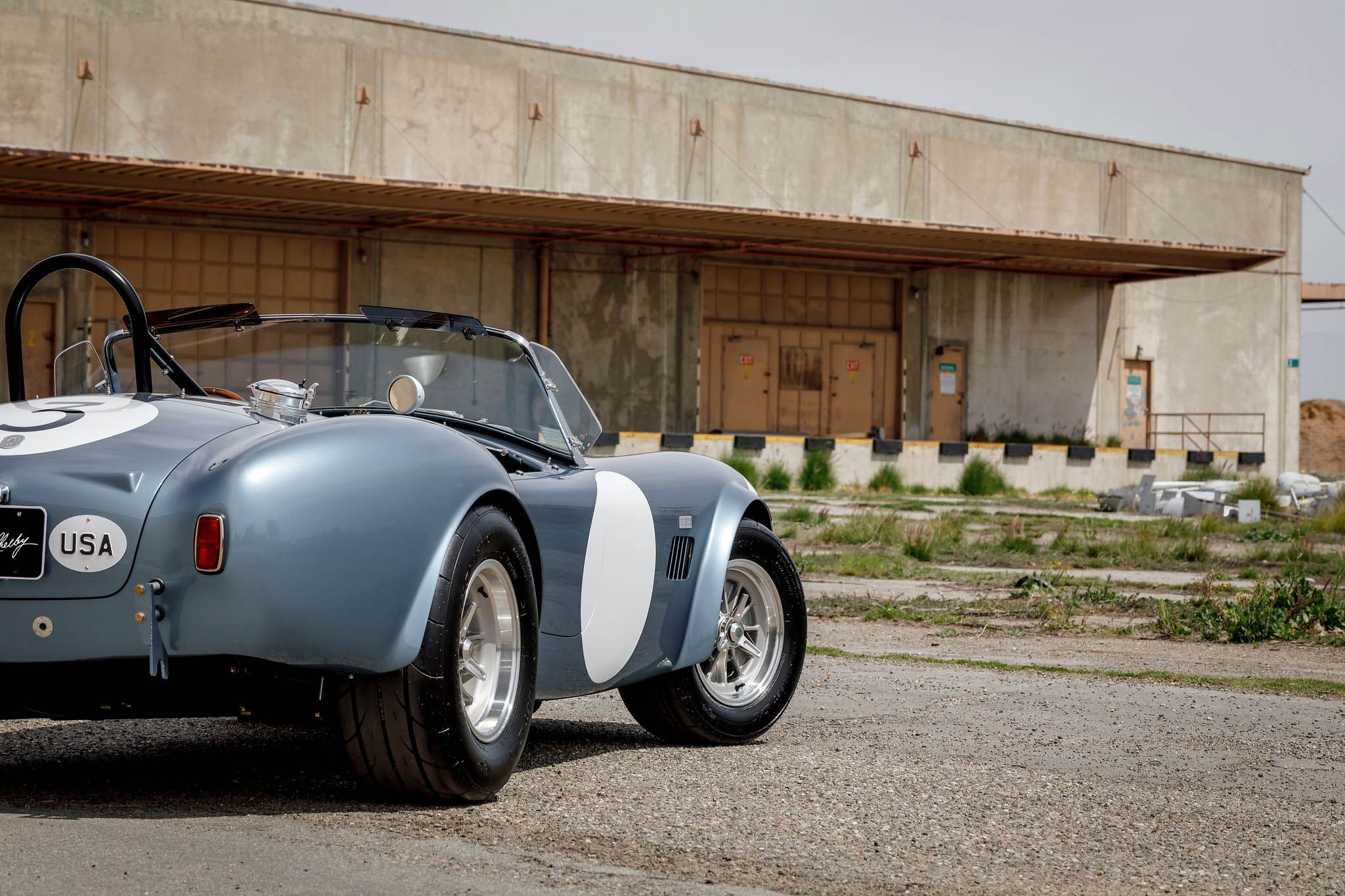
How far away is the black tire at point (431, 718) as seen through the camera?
404 cm

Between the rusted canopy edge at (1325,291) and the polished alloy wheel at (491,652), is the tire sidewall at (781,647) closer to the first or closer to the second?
the polished alloy wheel at (491,652)

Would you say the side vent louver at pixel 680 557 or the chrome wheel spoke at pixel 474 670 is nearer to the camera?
the chrome wheel spoke at pixel 474 670

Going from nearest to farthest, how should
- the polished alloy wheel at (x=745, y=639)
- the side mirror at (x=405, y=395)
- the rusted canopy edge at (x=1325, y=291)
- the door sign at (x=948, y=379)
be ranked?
the side mirror at (x=405, y=395)
the polished alloy wheel at (x=745, y=639)
the door sign at (x=948, y=379)
the rusted canopy edge at (x=1325, y=291)

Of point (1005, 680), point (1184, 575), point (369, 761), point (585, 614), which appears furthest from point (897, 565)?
point (369, 761)

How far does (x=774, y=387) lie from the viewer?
125 feet

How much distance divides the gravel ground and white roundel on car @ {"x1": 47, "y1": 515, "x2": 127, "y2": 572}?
2.11 feet

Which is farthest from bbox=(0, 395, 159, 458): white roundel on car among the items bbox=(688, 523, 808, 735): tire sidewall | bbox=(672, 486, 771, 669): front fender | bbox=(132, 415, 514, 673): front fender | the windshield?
bbox=(688, 523, 808, 735): tire sidewall

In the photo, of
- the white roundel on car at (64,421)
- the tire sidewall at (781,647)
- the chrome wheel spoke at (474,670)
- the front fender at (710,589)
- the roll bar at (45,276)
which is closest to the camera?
the white roundel on car at (64,421)

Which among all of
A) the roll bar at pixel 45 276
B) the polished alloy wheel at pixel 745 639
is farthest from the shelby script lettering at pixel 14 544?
the polished alloy wheel at pixel 745 639

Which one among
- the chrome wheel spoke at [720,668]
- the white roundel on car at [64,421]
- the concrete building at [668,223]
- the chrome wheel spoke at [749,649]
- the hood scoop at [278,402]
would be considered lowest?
the chrome wheel spoke at [720,668]

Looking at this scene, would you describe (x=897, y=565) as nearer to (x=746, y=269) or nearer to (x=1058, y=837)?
(x=1058, y=837)

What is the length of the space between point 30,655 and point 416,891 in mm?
1190

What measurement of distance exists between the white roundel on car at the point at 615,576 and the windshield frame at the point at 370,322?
0.61 ft

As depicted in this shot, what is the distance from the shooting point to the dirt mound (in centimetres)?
6228
